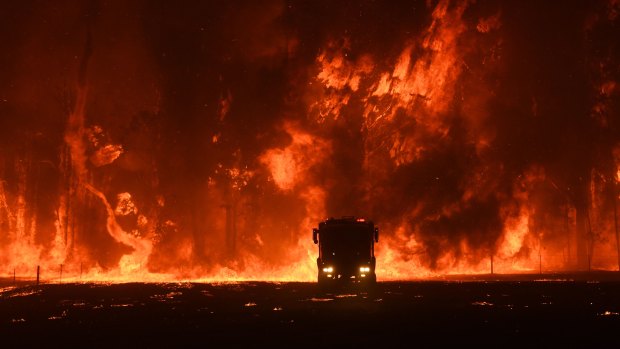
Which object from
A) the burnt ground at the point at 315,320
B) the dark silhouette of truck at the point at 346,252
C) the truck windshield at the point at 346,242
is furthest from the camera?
the truck windshield at the point at 346,242

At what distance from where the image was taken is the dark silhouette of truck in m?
36.3

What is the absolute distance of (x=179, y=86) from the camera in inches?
2301

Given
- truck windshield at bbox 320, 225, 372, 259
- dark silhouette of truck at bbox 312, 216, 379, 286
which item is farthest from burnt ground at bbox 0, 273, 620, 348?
truck windshield at bbox 320, 225, 372, 259

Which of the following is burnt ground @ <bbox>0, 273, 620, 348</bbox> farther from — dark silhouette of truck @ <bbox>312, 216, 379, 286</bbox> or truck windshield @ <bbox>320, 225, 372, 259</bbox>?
truck windshield @ <bbox>320, 225, 372, 259</bbox>

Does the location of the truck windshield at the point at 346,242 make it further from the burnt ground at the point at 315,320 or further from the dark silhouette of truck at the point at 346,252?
the burnt ground at the point at 315,320

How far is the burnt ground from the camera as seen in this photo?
17.1 m

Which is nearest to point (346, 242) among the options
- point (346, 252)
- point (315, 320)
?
point (346, 252)

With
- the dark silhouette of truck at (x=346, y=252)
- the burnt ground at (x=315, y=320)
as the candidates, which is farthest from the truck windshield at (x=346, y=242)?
the burnt ground at (x=315, y=320)

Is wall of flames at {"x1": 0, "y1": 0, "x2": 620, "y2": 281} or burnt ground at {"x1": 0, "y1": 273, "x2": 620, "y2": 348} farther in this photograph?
wall of flames at {"x1": 0, "y1": 0, "x2": 620, "y2": 281}

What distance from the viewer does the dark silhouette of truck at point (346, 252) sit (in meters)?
36.3

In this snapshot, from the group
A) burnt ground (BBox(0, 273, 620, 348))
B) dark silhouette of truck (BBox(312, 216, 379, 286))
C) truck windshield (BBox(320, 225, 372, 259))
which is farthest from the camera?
truck windshield (BBox(320, 225, 372, 259))

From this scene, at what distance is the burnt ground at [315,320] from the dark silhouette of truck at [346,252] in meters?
1.85

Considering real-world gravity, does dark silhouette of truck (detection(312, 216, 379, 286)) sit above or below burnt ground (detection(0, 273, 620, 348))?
above

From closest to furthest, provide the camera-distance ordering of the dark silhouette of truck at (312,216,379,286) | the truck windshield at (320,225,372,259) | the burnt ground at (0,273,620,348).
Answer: the burnt ground at (0,273,620,348)
the dark silhouette of truck at (312,216,379,286)
the truck windshield at (320,225,372,259)
